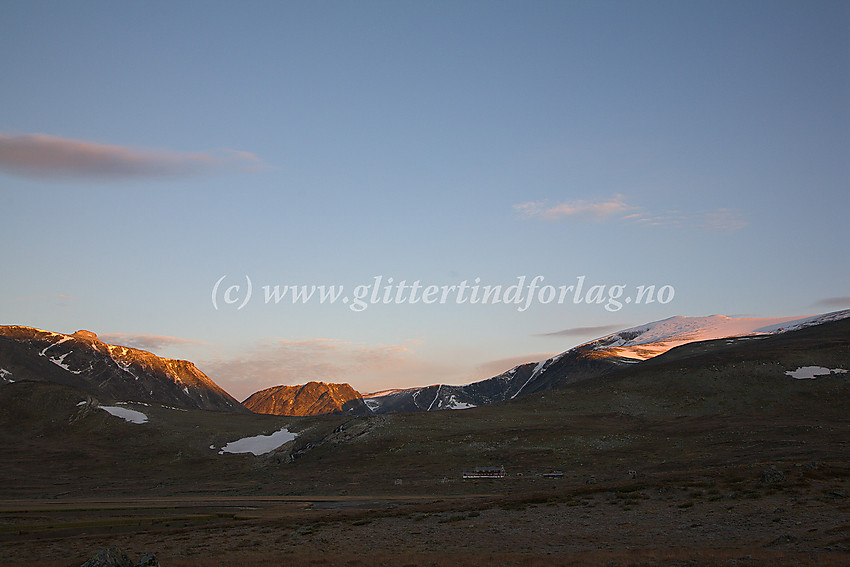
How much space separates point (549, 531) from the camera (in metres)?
37.9

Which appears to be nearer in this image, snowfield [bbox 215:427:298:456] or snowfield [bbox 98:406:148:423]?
snowfield [bbox 215:427:298:456]

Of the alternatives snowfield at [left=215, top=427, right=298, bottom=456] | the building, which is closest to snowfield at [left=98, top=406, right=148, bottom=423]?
snowfield at [left=215, top=427, right=298, bottom=456]

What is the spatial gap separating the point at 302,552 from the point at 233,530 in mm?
14322

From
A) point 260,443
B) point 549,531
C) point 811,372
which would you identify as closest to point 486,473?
point 549,531

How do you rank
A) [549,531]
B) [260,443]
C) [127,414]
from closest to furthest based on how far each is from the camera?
[549,531], [260,443], [127,414]

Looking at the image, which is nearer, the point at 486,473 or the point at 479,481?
the point at 479,481

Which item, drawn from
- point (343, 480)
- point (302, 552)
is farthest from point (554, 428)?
point (302, 552)

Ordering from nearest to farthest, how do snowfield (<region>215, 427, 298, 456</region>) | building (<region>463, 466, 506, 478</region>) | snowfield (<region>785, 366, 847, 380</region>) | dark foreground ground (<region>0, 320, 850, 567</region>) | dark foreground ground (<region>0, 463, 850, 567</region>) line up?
dark foreground ground (<region>0, 463, 850, 567</region>) < dark foreground ground (<region>0, 320, 850, 567</region>) < building (<region>463, 466, 506, 478</region>) < snowfield (<region>785, 366, 847, 380</region>) < snowfield (<region>215, 427, 298, 456</region>)

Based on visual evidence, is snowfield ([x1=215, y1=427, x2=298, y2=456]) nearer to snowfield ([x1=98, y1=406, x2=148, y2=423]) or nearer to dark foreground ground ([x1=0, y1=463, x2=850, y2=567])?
snowfield ([x1=98, y1=406, x2=148, y2=423])

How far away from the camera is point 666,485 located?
4722cm

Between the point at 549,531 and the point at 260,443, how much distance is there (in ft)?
439

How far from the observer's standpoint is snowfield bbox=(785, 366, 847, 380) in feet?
473

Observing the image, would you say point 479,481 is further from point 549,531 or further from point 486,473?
point 549,531

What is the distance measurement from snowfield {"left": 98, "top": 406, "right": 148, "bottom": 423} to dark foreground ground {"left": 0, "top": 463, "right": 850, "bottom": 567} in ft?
407
